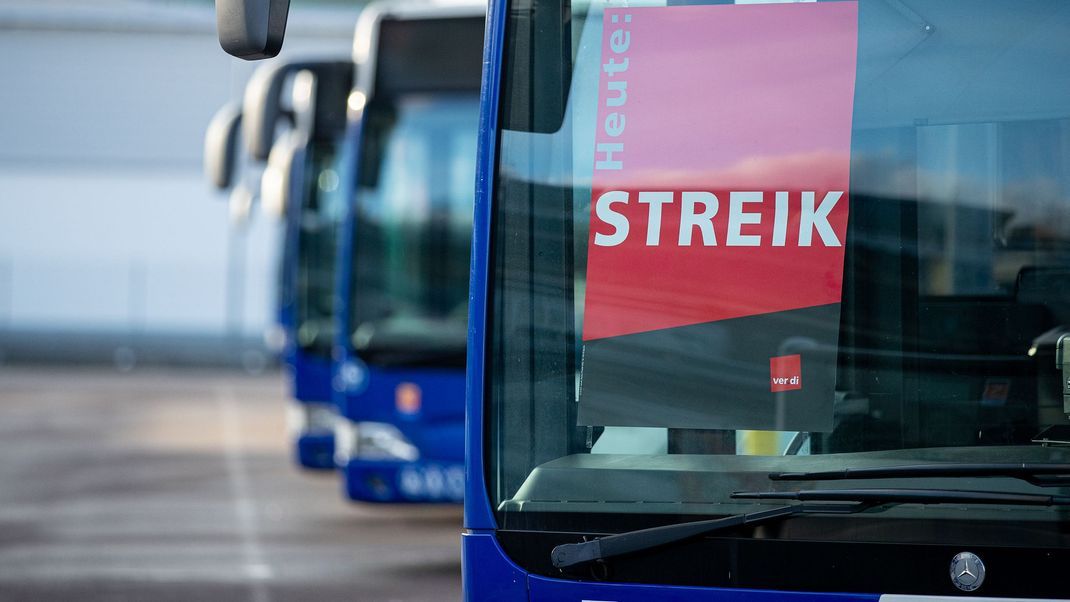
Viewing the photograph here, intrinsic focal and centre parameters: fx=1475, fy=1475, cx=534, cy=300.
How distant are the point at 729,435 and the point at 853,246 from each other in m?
0.48

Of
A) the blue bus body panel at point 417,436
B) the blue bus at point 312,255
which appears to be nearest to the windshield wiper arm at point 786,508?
the blue bus body panel at point 417,436

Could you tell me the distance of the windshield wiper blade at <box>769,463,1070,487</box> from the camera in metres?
2.88

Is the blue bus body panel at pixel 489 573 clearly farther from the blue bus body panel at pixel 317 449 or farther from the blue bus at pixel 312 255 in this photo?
the blue bus body panel at pixel 317 449

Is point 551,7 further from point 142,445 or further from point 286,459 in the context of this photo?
point 142,445

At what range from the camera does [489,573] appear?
3.18 metres

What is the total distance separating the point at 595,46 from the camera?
3.30 meters

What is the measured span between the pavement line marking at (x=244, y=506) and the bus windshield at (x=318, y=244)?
1394 millimetres

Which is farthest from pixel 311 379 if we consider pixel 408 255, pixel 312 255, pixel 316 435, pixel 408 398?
pixel 408 398

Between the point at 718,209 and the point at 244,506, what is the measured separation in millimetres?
8930

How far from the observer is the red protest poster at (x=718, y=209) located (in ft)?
10.3

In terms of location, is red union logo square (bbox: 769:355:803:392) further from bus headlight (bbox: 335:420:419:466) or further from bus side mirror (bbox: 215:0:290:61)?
bus headlight (bbox: 335:420:419:466)

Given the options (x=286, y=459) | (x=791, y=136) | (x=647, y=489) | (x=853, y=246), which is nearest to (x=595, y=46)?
(x=791, y=136)

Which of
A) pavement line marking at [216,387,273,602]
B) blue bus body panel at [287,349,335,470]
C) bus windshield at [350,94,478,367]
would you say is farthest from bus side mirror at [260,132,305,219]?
bus windshield at [350,94,478,367]

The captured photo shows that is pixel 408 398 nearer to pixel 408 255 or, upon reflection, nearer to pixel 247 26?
pixel 408 255
